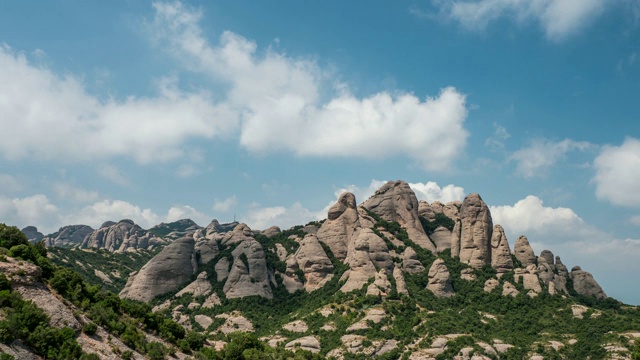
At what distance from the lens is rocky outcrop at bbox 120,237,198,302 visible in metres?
123

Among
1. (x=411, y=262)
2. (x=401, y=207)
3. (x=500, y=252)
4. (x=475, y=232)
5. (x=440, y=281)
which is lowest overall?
(x=440, y=281)

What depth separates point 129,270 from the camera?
175 m

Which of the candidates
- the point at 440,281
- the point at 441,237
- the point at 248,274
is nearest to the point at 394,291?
the point at 440,281

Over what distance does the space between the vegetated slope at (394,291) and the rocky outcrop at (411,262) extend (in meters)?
0.32

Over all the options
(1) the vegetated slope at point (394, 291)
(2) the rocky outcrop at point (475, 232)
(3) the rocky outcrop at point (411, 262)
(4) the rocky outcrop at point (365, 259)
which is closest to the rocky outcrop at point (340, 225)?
(1) the vegetated slope at point (394, 291)

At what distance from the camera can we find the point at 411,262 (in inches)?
5039

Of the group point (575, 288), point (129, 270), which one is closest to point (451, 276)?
point (575, 288)

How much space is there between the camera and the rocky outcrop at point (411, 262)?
416ft

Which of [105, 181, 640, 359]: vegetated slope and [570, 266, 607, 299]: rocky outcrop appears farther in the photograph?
[570, 266, 607, 299]: rocky outcrop

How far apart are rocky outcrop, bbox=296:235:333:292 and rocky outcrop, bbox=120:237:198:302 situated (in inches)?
1155

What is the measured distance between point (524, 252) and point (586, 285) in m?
18.1

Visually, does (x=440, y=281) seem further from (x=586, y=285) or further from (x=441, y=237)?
(x=586, y=285)

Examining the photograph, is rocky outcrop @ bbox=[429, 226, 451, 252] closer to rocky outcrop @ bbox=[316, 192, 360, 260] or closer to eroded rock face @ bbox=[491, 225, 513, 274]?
eroded rock face @ bbox=[491, 225, 513, 274]

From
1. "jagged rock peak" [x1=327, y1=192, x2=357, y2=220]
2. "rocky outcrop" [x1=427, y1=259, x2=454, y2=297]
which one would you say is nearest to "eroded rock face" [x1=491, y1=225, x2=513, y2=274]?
"rocky outcrop" [x1=427, y1=259, x2=454, y2=297]
